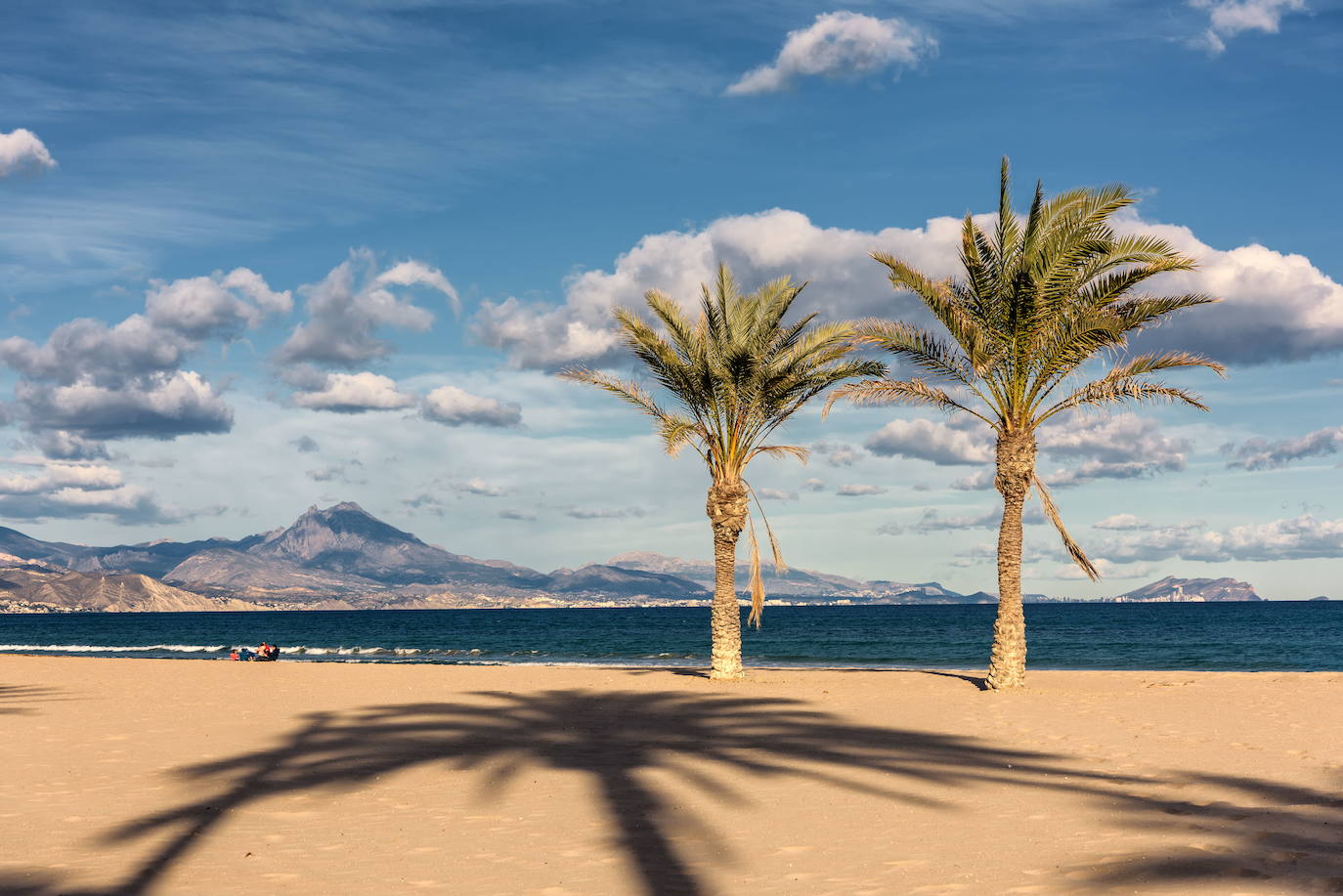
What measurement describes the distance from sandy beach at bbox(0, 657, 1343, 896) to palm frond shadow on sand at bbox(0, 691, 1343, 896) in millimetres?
53

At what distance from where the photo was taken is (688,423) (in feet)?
81.5

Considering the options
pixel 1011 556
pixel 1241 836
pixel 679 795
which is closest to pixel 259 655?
pixel 1011 556

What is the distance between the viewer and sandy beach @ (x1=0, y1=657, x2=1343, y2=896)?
736 centimetres

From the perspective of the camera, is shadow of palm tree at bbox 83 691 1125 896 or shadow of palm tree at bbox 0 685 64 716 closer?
shadow of palm tree at bbox 83 691 1125 896

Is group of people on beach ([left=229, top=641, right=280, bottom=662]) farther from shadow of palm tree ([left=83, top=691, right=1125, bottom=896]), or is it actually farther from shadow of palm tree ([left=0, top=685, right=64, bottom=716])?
shadow of palm tree ([left=83, top=691, right=1125, bottom=896])

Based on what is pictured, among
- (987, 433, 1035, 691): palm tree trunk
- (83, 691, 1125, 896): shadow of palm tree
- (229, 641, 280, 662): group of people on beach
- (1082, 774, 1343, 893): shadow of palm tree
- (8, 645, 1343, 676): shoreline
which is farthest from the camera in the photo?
(229, 641, 280, 662): group of people on beach

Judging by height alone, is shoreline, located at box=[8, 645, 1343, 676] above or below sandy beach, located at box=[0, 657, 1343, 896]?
below

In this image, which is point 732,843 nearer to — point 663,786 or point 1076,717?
point 663,786

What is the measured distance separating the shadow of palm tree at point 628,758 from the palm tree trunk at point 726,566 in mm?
6297

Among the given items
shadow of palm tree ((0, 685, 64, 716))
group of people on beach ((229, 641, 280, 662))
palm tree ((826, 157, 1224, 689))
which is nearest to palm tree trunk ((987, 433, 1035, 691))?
palm tree ((826, 157, 1224, 689))

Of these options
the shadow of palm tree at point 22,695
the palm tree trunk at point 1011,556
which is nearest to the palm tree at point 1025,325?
the palm tree trunk at point 1011,556

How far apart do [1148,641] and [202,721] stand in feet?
248

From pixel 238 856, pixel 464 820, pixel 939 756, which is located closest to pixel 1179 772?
pixel 939 756

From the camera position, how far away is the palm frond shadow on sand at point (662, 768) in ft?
25.2
